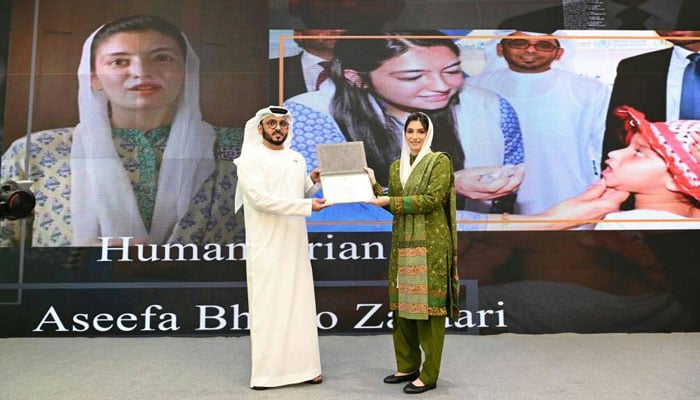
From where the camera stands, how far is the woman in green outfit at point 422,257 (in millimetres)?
2496

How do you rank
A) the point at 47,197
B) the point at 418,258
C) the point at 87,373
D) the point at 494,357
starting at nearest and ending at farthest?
the point at 418,258 → the point at 87,373 → the point at 494,357 → the point at 47,197

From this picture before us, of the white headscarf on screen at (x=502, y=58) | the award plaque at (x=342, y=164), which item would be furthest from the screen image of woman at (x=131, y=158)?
the white headscarf on screen at (x=502, y=58)

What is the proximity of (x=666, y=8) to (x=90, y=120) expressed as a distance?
455 centimetres

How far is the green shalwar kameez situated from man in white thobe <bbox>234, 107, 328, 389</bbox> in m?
0.46

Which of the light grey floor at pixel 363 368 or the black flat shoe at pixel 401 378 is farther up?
the black flat shoe at pixel 401 378

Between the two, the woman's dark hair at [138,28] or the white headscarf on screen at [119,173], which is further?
the woman's dark hair at [138,28]

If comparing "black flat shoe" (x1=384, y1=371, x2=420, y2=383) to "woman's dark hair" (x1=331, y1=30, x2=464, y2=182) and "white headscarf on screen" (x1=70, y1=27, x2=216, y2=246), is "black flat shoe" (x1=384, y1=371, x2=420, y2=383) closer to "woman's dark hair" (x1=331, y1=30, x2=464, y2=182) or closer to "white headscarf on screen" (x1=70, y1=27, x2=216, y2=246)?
"woman's dark hair" (x1=331, y1=30, x2=464, y2=182)

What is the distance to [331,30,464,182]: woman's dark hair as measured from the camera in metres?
3.80

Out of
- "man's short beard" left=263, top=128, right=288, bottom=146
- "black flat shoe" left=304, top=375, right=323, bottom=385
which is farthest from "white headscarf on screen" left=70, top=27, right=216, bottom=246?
"black flat shoe" left=304, top=375, right=323, bottom=385

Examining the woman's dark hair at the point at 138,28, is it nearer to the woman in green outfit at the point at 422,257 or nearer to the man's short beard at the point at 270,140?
the man's short beard at the point at 270,140

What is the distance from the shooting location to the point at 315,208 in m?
2.62

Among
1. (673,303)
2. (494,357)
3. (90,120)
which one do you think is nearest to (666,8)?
(673,303)

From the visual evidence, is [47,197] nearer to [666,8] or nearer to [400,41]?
[400,41]

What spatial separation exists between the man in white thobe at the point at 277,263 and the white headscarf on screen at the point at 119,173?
118 cm
